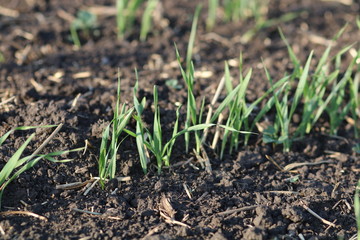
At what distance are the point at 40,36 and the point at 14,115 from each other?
4.10ft

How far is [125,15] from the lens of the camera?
367 cm

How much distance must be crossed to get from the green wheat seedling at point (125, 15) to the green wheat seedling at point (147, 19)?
0.30ft

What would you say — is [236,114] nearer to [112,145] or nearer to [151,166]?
[151,166]

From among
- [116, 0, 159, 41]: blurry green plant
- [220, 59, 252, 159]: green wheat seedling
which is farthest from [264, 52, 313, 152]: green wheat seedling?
[116, 0, 159, 41]: blurry green plant

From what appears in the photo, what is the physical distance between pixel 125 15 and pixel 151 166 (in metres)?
1.65

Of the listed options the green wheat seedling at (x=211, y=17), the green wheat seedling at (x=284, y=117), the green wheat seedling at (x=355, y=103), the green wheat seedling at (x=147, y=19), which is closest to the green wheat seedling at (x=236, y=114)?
the green wheat seedling at (x=284, y=117)

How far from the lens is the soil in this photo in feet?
6.81

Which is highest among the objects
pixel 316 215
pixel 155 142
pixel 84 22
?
pixel 84 22

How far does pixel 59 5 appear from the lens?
13.2ft

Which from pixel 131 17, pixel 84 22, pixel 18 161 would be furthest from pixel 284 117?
pixel 84 22

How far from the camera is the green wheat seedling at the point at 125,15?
3484 millimetres

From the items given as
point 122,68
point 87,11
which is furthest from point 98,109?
point 87,11

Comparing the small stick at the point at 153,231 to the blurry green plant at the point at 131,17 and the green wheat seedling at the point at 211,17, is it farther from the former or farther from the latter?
the green wheat seedling at the point at 211,17

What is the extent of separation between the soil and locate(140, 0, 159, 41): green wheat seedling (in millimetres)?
72
